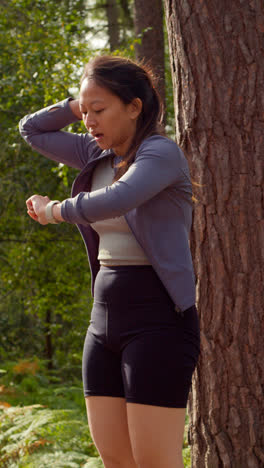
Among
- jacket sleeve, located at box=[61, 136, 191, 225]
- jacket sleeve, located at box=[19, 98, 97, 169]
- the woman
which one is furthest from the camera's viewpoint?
jacket sleeve, located at box=[19, 98, 97, 169]

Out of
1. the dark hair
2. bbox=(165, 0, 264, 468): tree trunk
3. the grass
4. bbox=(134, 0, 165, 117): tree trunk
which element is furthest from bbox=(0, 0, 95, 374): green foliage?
the dark hair

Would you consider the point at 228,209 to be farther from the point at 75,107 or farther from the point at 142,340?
the point at 142,340

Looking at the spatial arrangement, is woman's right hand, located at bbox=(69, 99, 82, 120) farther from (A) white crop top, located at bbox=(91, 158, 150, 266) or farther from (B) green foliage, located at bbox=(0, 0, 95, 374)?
(B) green foliage, located at bbox=(0, 0, 95, 374)

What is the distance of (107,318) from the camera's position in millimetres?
2537

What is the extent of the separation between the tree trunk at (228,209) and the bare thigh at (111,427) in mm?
1242

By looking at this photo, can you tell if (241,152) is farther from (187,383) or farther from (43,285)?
(43,285)

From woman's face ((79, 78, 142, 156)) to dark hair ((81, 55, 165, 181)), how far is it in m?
0.03

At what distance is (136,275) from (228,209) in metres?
1.38

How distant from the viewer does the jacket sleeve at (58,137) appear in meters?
2.98

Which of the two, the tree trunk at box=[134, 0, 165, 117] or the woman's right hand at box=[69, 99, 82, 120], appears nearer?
the woman's right hand at box=[69, 99, 82, 120]

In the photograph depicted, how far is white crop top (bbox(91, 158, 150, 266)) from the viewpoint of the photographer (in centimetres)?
250

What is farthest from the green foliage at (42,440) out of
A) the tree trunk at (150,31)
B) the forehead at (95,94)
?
the tree trunk at (150,31)

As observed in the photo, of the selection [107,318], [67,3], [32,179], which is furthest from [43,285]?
[107,318]

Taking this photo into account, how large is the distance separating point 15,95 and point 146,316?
8.32 m
